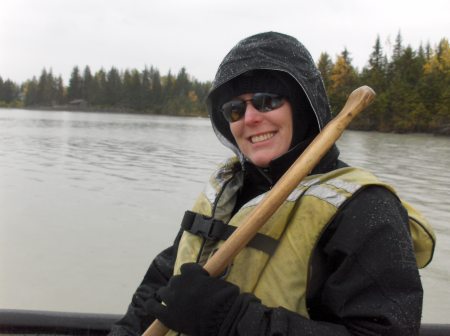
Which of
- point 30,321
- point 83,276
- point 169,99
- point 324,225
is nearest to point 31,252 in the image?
point 83,276

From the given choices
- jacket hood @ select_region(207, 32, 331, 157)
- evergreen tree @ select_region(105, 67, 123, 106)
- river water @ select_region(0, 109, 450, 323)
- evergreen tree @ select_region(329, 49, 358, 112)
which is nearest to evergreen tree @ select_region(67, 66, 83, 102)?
evergreen tree @ select_region(105, 67, 123, 106)

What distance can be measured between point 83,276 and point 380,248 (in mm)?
4347

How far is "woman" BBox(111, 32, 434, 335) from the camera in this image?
114cm

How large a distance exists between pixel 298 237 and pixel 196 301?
330mm

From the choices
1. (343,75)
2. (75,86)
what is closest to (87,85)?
(75,86)

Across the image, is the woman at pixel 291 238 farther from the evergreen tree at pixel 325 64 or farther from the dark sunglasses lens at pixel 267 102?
the evergreen tree at pixel 325 64

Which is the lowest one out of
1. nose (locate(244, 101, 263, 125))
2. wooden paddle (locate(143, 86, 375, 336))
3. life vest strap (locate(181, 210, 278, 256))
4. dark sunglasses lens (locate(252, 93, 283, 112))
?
life vest strap (locate(181, 210, 278, 256))

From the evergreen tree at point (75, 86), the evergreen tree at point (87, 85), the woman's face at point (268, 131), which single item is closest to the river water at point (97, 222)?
the woman's face at point (268, 131)

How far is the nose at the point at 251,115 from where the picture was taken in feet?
5.08

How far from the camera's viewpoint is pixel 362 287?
1134 mm

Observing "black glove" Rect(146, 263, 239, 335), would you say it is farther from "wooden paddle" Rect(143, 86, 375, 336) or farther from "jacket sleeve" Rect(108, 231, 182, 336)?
"jacket sleeve" Rect(108, 231, 182, 336)

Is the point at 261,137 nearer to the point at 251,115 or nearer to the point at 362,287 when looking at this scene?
the point at 251,115

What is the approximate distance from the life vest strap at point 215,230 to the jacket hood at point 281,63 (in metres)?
0.45

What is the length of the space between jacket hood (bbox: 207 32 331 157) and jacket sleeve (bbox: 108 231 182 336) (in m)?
0.69
